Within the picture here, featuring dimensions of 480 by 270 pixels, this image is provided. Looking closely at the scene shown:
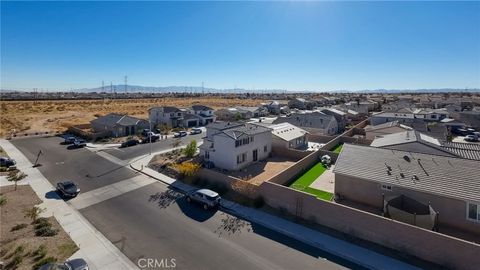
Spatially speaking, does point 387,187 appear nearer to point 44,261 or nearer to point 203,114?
point 44,261

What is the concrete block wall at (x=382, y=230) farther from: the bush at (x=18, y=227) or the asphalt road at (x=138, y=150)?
the asphalt road at (x=138, y=150)

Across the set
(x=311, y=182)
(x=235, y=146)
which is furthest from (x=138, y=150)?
(x=311, y=182)

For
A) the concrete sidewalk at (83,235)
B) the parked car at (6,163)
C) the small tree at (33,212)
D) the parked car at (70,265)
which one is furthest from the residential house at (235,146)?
the parked car at (6,163)

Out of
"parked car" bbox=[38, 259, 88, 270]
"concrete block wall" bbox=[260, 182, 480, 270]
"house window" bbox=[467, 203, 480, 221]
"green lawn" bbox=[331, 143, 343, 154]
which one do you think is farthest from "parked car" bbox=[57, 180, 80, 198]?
"green lawn" bbox=[331, 143, 343, 154]

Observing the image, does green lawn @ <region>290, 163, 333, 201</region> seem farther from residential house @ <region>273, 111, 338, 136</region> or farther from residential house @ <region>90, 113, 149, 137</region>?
residential house @ <region>90, 113, 149, 137</region>

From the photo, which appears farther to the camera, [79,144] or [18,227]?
[79,144]

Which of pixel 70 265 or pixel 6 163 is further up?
pixel 6 163

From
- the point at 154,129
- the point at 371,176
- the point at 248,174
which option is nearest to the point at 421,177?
the point at 371,176
